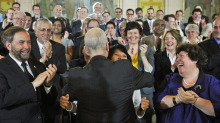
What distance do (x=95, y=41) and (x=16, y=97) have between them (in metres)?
0.96

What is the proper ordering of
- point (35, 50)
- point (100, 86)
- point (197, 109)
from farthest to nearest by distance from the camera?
point (35, 50) → point (197, 109) → point (100, 86)

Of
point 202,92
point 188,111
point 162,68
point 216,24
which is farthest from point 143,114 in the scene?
point 216,24

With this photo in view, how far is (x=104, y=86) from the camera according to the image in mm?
2160

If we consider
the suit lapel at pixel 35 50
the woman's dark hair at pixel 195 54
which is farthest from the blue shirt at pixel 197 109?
the suit lapel at pixel 35 50

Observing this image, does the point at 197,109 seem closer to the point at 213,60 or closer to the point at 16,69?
the point at 213,60

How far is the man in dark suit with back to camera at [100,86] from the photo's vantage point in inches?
85.2

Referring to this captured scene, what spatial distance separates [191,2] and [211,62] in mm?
10481

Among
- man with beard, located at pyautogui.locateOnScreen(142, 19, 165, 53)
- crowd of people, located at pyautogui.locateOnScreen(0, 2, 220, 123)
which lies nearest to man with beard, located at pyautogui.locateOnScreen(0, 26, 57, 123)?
crowd of people, located at pyautogui.locateOnScreen(0, 2, 220, 123)

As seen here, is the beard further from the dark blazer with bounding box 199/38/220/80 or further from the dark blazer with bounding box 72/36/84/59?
the dark blazer with bounding box 199/38/220/80

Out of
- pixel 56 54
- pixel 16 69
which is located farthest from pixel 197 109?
pixel 56 54

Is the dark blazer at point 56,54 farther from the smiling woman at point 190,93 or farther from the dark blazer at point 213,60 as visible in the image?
the dark blazer at point 213,60

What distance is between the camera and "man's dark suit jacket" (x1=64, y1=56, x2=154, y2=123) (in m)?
2.16

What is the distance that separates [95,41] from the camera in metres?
2.20

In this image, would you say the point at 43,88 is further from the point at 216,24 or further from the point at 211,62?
the point at 216,24
